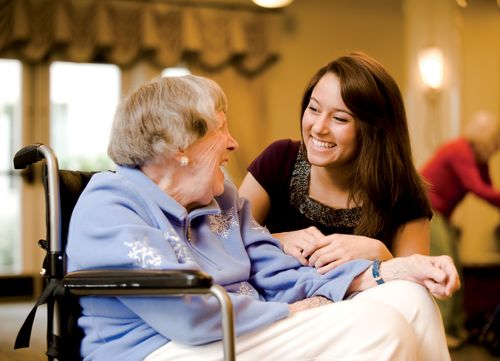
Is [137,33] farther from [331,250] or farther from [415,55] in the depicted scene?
[331,250]

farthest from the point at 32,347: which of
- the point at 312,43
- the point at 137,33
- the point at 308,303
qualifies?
the point at 312,43

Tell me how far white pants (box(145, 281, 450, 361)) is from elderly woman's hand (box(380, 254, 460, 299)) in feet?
0.62

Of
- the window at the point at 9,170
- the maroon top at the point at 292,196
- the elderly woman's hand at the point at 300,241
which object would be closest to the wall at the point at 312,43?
the window at the point at 9,170

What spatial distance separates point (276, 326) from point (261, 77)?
18.9 feet

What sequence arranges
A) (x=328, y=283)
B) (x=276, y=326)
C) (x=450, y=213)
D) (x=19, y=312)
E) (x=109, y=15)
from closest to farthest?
(x=276, y=326), (x=328, y=283), (x=450, y=213), (x=19, y=312), (x=109, y=15)

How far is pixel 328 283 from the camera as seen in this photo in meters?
1.83

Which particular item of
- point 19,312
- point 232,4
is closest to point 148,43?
point 232,4

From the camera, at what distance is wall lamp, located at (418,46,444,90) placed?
20.5ft

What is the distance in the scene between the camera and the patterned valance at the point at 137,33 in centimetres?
644

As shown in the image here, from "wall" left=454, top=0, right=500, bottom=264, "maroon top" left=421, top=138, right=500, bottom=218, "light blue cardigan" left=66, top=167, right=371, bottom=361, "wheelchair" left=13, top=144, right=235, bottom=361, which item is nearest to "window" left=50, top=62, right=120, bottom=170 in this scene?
"wall" left=454, top=0, right=500, bottom=264

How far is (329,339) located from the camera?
1466mm

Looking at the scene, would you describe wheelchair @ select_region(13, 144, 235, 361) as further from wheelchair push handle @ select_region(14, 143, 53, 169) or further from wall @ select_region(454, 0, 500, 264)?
wall @ select_region(454, 0, 500, 264)

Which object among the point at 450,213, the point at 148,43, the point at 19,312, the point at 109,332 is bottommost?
the point at 19,312

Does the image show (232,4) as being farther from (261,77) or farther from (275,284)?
(275,284)
